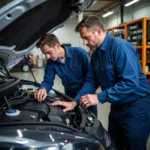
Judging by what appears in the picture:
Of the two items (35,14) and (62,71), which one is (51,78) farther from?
(35,14)

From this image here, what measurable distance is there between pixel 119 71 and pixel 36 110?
634 millimetres

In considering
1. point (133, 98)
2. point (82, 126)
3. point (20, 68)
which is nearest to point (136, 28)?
point (133, 98)

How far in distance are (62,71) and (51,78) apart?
14cm

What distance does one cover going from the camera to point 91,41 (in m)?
1.59

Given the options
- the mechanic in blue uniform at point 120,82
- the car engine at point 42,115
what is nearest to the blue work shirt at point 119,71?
the mechanic in blue uniform at point 120,82

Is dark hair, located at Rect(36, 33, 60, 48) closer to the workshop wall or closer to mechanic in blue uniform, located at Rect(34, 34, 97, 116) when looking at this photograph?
mechanic in blue uniform, located at Rect(34, 34, 97, 116)

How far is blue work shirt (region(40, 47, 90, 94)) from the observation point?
2.26 metres

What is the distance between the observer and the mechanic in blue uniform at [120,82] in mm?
1500

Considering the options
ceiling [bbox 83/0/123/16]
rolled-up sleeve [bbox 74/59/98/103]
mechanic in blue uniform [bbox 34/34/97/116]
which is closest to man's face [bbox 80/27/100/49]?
rolled-up sleeve [bbox 74/59/98/103]

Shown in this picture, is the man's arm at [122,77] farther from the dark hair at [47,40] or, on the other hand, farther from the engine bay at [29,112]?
the dark hair at [47,40]

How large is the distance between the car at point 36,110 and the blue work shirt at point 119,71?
0.25 m

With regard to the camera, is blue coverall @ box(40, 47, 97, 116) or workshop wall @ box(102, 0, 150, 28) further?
workshop wall @ box(102, 0, 150, 28)

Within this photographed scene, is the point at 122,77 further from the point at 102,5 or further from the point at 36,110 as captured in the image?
the point at 102,5

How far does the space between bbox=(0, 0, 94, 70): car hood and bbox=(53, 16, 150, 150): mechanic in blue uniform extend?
0.19 metres
